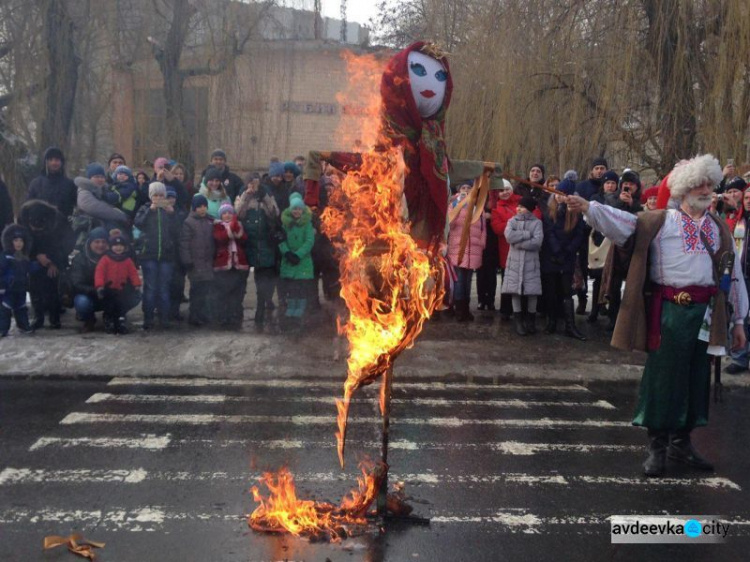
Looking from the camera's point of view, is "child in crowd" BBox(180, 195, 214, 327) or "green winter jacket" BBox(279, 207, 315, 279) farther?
"green winter jacket" BBox(279, 207, 315, 279)

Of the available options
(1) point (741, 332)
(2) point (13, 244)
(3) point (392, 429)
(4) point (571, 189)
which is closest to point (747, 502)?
(1) point (741, 332)

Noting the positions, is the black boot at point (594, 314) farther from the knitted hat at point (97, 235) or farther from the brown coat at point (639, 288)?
the knitted hat at point (97, 235)

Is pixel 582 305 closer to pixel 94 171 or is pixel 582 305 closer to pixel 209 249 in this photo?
pixel 209 249

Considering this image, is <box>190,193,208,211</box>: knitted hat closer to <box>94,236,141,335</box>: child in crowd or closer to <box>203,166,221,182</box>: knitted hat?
<box>203,166,221,182</box>: knitted hat

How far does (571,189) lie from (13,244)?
7630mm

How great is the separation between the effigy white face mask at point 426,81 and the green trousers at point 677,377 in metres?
2.32

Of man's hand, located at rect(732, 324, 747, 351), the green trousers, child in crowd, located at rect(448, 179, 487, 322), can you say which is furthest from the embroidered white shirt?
child in crowd, located at rect(448, 179, 487, 322)

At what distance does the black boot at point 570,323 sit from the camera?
9.98 m

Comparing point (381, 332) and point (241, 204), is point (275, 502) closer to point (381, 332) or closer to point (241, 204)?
point (381, 332)

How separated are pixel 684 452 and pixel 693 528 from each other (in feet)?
3.99

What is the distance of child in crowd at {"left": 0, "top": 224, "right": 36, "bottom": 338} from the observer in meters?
9.19

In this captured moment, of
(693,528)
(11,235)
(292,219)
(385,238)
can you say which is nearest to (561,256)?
(292,219)

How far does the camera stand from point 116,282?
30.5 ft

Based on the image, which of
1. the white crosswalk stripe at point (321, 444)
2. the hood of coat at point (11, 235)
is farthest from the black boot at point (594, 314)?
the hood of coat at point (11, 235)
